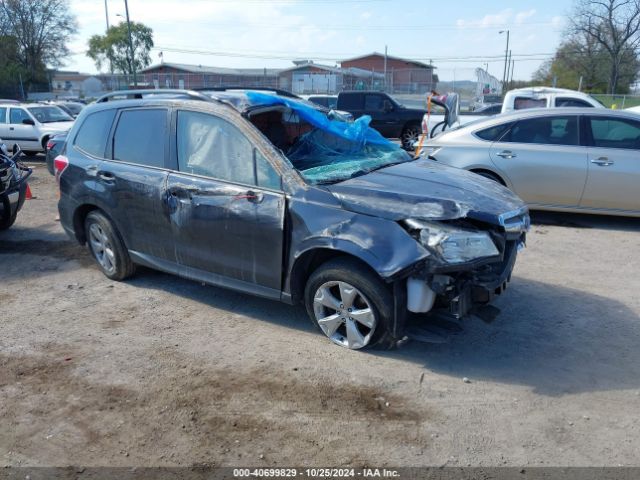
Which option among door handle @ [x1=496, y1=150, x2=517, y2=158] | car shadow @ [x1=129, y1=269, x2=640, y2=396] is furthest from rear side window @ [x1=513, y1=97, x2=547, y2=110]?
car shadow @ [x1=129, y1=269, x2=640, y2=396]

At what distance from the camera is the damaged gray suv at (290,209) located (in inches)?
150

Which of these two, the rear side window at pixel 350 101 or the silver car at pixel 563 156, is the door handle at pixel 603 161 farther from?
the rear side window at pixel 350 101

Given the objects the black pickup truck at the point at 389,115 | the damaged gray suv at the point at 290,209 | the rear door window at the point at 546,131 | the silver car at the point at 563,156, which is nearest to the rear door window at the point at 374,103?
the black pickup truck at the point at 389,115

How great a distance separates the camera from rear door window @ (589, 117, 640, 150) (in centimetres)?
738

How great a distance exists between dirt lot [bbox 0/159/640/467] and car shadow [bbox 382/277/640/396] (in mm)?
16

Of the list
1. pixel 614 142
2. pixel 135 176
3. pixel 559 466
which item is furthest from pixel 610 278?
pixel 135 176

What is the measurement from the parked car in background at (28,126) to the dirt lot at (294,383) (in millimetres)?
11570

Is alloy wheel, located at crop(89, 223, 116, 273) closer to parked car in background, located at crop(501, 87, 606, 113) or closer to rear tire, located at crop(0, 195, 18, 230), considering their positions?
rear tire, located at crop(0, 195, 18, 230)

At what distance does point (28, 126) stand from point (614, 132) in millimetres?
15085

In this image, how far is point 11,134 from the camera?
16.0 metres

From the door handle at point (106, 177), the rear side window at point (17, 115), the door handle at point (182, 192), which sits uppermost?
the rear side window at point (17, 115)

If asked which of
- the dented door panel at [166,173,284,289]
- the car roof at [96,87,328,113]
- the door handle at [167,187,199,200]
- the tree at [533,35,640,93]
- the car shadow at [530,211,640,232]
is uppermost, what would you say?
the tree at [533,35,640,93]

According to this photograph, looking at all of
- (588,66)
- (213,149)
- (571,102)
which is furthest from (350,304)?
(588,66)

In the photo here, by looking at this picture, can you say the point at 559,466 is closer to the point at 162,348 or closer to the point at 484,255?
the point at 484,255
